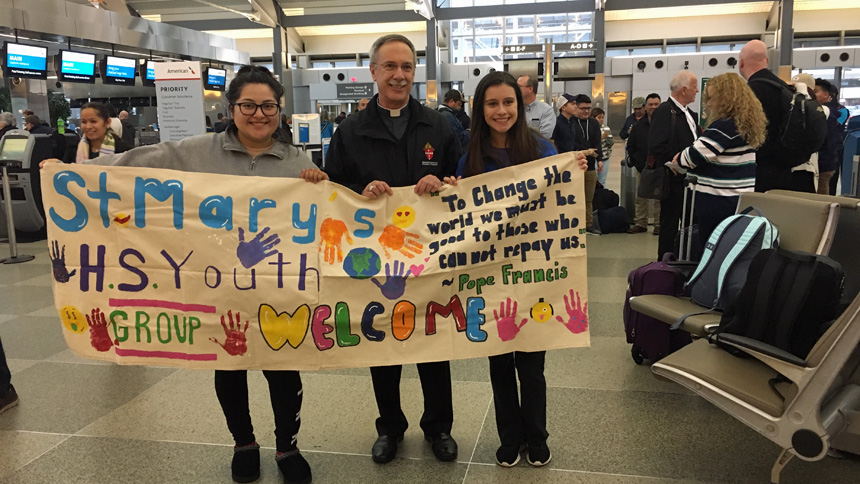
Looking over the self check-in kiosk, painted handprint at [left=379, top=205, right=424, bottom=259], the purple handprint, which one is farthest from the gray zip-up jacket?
the self check-in kiosk

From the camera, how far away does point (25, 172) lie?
356 inches

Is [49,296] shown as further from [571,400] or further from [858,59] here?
[858,59]

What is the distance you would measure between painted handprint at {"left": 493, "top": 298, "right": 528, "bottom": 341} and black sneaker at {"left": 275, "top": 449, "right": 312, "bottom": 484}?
988 mm

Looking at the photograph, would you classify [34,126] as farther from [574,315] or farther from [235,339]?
[574,315]

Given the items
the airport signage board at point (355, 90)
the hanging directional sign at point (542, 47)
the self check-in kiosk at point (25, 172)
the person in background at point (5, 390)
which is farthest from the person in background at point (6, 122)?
the airport signage board at point (355, 90)

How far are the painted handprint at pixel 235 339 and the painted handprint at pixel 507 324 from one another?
1017 millimetres

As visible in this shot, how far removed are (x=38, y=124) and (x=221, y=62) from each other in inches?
395

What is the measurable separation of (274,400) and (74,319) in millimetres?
869

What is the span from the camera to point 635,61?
62.5ft

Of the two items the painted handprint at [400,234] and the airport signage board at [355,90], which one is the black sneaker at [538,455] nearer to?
the painted handprint at [400,234]

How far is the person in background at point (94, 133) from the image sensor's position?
4449 millimetres

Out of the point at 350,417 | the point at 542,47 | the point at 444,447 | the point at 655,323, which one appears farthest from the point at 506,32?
the point at 444,447

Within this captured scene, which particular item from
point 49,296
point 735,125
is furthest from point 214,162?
point 49,296

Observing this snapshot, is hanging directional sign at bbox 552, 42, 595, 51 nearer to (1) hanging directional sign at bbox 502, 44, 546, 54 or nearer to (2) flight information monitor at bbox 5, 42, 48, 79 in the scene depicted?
(1) hanging directional sign at bbox 502, 44, 546, 54
